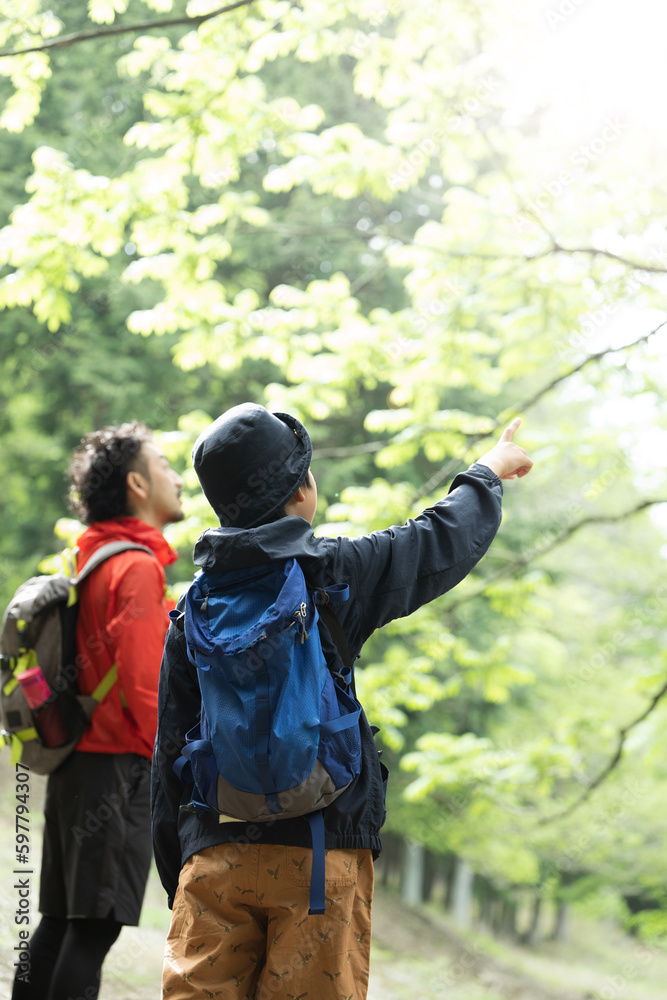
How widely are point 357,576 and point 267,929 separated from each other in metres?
0.66

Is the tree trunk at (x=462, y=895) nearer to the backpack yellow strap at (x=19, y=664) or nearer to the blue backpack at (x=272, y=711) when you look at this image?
the backpack yellow strap at (x=19, y=664)

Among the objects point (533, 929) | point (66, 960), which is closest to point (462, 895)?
point (533, 929)

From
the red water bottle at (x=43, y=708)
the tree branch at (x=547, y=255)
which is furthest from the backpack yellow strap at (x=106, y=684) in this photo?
the tree branch at (x=547, y=255)

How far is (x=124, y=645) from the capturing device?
2.17 m

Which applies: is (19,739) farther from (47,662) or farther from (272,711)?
(272,711)

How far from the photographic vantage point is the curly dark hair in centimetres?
249

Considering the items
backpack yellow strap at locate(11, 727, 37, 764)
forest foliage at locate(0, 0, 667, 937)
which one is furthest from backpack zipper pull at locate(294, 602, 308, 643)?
forest foliage at locate(0, 0, 667, 937)

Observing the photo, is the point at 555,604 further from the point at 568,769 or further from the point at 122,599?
the point at 122,599

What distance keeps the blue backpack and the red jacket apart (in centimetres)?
75

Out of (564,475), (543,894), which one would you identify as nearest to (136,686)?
(543,894)

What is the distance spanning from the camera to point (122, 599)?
7.27 ft

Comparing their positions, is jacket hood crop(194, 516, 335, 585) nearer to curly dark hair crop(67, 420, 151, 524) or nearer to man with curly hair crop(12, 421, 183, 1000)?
man with curly hair crop(12, 421, 183, 1000)

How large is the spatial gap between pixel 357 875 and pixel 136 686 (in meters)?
0.94

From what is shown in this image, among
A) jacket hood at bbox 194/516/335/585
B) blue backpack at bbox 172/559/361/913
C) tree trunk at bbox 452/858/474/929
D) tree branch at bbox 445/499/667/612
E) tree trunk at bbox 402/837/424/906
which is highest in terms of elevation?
jacket hood at bbox 194/516/335/585
